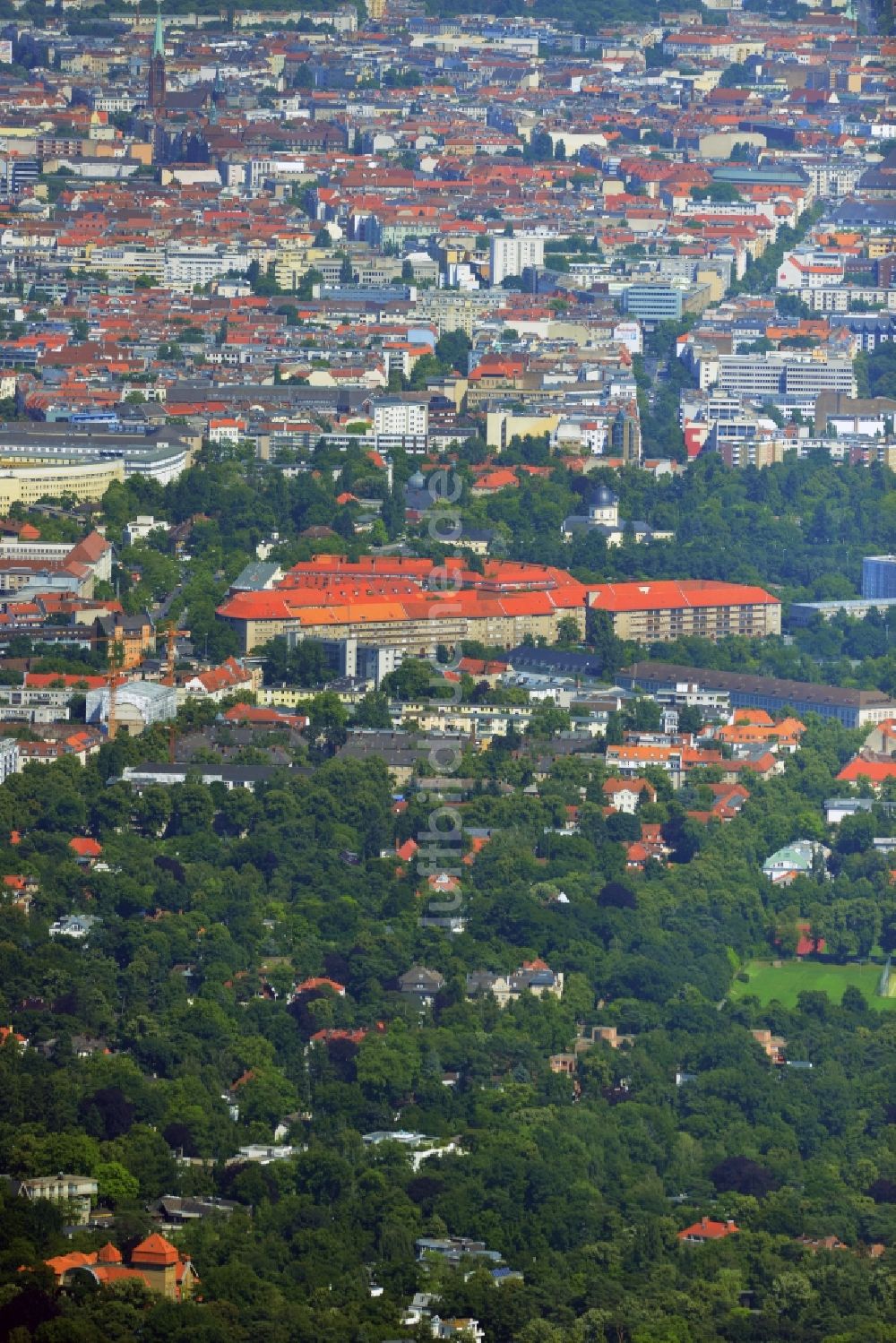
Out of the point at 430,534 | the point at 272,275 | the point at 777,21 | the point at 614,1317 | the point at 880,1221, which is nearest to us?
the point at 614,1317

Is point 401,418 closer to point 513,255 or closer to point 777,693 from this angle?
point 777,693

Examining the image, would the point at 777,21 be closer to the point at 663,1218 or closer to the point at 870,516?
the point at 870,516

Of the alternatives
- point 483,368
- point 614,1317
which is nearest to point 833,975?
point 614,1317

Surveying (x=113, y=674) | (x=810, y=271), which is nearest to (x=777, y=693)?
(x=113, y=674)

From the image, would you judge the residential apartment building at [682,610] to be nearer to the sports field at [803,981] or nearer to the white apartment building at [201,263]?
the sports field at [803,981]

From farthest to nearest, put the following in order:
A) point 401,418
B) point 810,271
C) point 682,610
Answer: point 810,271
point 401,418
point 682,610

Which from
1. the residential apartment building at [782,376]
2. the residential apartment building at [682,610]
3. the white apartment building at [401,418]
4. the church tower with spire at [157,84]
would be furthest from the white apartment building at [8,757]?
the church tower with spire at [157,84]
